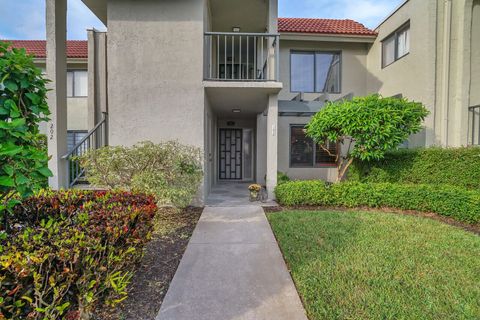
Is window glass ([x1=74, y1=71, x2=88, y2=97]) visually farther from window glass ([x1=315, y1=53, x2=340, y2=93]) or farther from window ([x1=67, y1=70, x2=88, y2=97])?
window glass ([x1=315, y1=53, x2=340, y2=93])

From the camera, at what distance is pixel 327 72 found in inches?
470

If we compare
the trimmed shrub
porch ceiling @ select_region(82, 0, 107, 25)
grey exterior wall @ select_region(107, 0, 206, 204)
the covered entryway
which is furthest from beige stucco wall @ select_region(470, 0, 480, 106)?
porch ceiling @ select_region(82, 0, 107, 25)

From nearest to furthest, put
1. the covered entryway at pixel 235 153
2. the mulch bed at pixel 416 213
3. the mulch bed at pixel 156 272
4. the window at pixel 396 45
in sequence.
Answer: the mulch bed at pixel 156 272 → the mulch bed at pixel 416 213 → the window at pixel 396 45 → the covered entryway at pixel 235 153

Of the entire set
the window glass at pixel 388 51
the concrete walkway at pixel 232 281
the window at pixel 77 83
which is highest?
the window glass at pixel 388 51

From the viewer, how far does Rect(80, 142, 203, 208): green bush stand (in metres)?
5.79

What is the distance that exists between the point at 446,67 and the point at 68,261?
38.0 feet

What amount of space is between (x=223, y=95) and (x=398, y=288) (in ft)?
22.1

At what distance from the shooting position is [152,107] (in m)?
7.17

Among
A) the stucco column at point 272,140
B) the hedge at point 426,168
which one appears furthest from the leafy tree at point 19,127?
the hedge at point 426,168

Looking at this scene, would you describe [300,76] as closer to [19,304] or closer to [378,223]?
[378,223]

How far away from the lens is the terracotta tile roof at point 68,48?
12.5 meters

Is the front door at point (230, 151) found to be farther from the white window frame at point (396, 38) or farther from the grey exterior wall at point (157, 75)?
the white window frame at point (396, 38)

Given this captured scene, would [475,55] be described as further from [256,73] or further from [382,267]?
[382,267]

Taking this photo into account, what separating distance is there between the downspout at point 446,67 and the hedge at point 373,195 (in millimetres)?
3408
